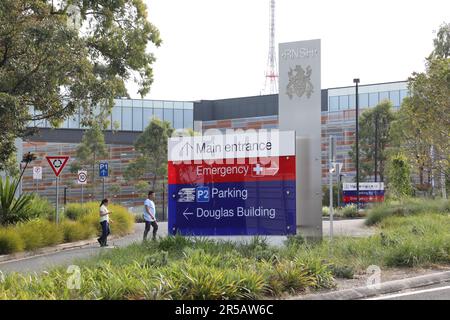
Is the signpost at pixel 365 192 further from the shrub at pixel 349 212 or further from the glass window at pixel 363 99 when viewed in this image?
the glass window at pixel 363 99

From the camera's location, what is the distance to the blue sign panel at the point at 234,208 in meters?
14.6

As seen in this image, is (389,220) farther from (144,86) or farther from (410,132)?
(144,86)

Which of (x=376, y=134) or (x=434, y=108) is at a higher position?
(x=376, y=134)

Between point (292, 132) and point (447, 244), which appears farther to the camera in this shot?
point (292, 132)

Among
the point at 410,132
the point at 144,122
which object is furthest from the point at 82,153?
the point at 410,132

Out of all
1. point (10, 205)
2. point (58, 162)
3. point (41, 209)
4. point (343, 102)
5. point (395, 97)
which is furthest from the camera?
point (343, 102)

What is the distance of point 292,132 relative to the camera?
14.5 metres

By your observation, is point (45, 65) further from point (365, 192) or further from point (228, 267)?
point (365, 192)

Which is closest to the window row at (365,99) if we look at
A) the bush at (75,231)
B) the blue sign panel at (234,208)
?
the bush at (75,231)

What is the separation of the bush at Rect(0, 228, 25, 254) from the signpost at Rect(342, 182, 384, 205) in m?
26.7

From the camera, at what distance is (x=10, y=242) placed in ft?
57.8

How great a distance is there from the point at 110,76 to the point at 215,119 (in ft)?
170

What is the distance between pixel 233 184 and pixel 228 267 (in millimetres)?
4918

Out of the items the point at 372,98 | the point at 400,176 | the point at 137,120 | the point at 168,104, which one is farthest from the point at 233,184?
the point at 168,104
